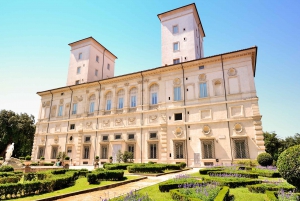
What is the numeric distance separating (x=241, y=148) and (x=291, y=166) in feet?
51.4

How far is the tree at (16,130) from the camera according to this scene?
145 ft

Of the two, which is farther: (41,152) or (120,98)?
(41,152)

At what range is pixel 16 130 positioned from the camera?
4491cm

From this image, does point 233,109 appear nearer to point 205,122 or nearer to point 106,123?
point 205,122

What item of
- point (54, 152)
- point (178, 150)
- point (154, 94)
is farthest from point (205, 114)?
point (54, 152)

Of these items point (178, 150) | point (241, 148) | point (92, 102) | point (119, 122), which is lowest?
point (178, 150)

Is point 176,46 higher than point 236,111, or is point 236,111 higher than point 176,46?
point 176,46

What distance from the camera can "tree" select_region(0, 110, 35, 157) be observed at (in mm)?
44312

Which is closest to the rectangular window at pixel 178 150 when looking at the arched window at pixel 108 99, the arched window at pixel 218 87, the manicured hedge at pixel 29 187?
the arched window at pixel 218 87

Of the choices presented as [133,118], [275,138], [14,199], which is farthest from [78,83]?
[275,138]

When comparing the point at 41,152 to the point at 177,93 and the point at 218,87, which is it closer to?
the point at 177,93

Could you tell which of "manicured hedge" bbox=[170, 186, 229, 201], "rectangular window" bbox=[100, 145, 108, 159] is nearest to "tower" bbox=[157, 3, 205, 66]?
"rectangular window" bbox=[100, 145, 108, 159]

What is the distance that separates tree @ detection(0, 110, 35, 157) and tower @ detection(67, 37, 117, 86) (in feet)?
62.4

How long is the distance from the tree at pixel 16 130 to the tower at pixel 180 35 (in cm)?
3783
